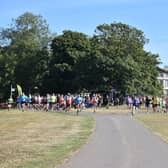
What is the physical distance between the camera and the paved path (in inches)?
565

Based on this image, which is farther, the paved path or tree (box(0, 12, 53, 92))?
tree (box(0, 12, 53, 92))

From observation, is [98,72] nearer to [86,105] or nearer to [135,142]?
[86,105]

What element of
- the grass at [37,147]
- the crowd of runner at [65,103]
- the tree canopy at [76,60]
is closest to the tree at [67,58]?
the tree canopy at [76,60]

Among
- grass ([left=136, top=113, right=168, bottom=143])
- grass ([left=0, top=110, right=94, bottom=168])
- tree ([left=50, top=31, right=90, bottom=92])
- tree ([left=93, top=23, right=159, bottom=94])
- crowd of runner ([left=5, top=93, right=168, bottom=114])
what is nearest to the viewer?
grass ([left=0, top=110, right=94, bottom=168])

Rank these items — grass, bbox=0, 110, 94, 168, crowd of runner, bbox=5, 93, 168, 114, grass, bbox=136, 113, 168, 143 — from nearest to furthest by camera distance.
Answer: grass, bbox=0, 110, 94, 168, grass, bbox=136, 113, 168, 143, crowd of runner, bbox=5, 93, 168, 114

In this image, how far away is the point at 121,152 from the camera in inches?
675

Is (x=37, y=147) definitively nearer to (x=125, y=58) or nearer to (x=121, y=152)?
(x=121, y=152)

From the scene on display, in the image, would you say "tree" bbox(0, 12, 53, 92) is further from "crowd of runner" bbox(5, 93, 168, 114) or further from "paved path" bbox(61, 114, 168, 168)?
"paved path" bbox(61, 114, 168, 168)

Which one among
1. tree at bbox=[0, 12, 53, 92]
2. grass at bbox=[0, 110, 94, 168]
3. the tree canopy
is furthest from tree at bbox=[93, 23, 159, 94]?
grass at bbox=[0, 110, 94, 168]

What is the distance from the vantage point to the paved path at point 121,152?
47.1 ft

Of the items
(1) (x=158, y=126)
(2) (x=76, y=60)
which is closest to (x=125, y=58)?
(2) (x=76, y=60)

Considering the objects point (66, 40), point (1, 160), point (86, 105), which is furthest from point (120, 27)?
point (1, 160)

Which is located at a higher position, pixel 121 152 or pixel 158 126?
pixel 158 126

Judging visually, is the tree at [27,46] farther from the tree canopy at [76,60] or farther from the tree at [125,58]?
the tree at [125,58]
